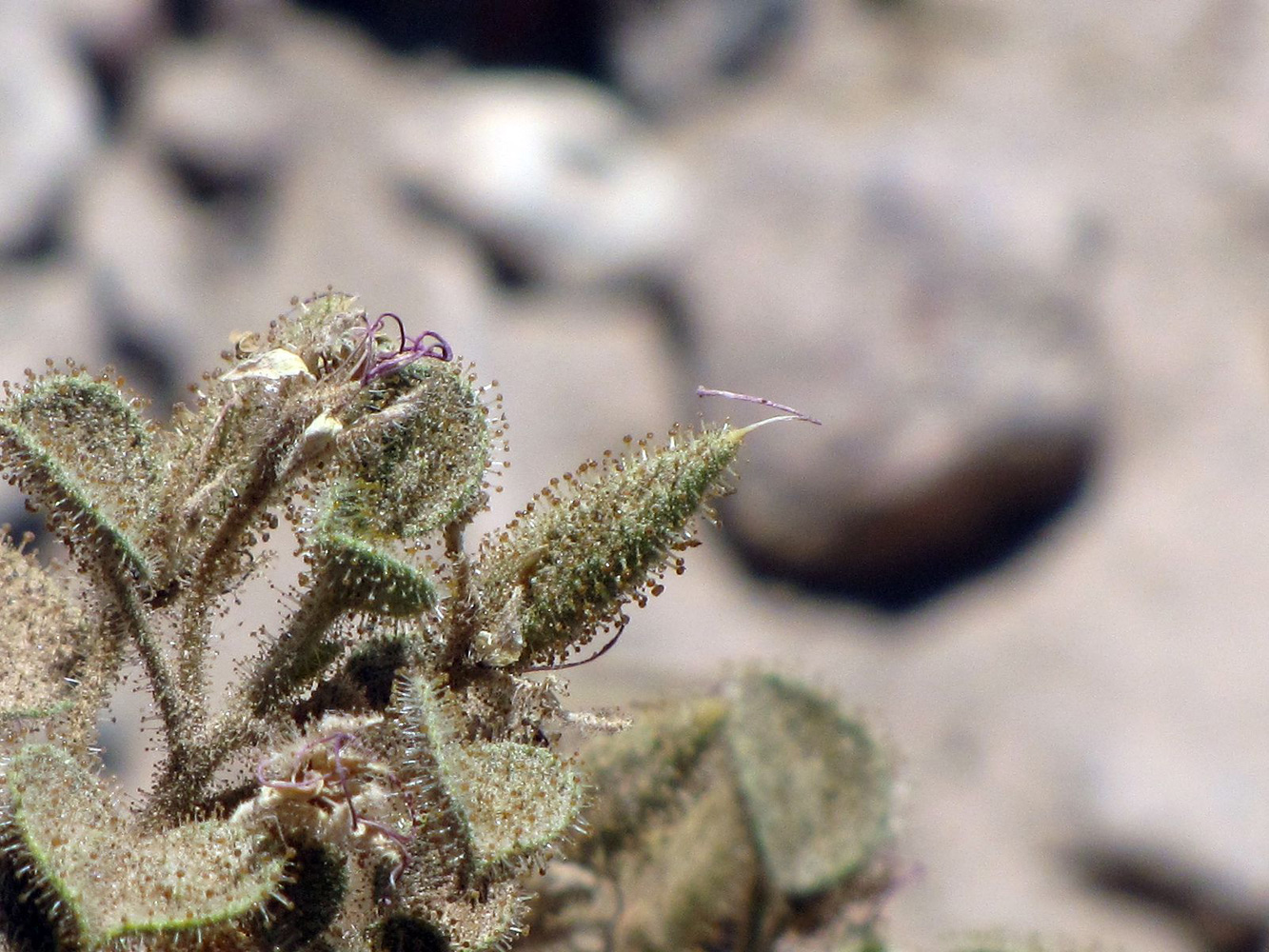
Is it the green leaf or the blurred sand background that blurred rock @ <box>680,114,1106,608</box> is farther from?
the green leaf

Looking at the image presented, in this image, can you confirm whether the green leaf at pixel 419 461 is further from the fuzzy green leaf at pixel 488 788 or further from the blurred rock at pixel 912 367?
the blurred rock at pixel 912 367

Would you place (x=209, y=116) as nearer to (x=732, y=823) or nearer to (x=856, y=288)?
(x=856, y=288)

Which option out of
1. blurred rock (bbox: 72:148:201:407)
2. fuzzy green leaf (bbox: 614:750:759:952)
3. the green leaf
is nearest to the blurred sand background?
blurred rock (bbox: 72:148:201:407)

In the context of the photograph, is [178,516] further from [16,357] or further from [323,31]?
[323,31]

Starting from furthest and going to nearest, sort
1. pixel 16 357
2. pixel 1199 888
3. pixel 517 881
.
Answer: pixel 16 357
pixel 1199 888
pixel 517 881

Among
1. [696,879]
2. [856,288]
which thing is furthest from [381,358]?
[856,288]

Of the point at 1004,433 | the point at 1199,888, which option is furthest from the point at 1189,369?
the point at 1199,888
